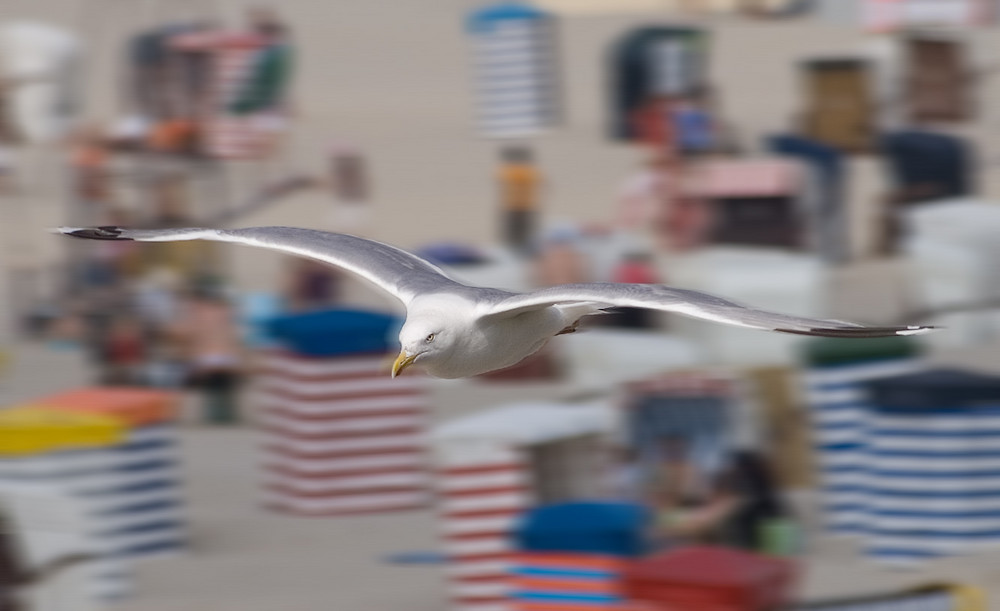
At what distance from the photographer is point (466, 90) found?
26.0m

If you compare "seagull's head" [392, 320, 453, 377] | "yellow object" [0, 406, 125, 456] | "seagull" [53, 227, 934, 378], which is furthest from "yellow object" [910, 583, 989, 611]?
"yellow object" [0, 406, 125, 456]

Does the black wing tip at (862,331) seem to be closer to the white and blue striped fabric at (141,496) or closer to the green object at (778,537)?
the green object at (778,537)

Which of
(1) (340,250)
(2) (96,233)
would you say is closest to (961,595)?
(1) (340,250)

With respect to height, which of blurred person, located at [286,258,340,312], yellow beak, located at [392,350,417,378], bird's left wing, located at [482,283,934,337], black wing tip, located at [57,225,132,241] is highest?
black wing tip, located at [57,225,132,241]

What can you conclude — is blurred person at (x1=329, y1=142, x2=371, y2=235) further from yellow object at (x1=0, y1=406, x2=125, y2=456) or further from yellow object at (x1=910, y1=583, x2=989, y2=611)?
yellow object at (x1=910, y1=583, x2=989, y2=611)

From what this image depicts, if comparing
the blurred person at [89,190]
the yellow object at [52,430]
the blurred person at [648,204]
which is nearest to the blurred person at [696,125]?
the blurred person at [648,204]

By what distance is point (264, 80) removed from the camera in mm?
19938

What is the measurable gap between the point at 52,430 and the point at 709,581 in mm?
3713

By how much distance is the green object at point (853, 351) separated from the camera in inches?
399

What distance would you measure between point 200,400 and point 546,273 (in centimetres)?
276

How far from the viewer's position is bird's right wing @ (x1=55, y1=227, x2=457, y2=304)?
629 centimetres

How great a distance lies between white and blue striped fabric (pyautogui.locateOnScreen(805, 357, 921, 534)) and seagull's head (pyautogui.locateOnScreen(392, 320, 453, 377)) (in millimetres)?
4722

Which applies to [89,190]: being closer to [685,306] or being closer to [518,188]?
[518,188]

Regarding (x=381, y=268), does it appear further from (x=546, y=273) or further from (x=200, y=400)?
(x=200, y=400)
